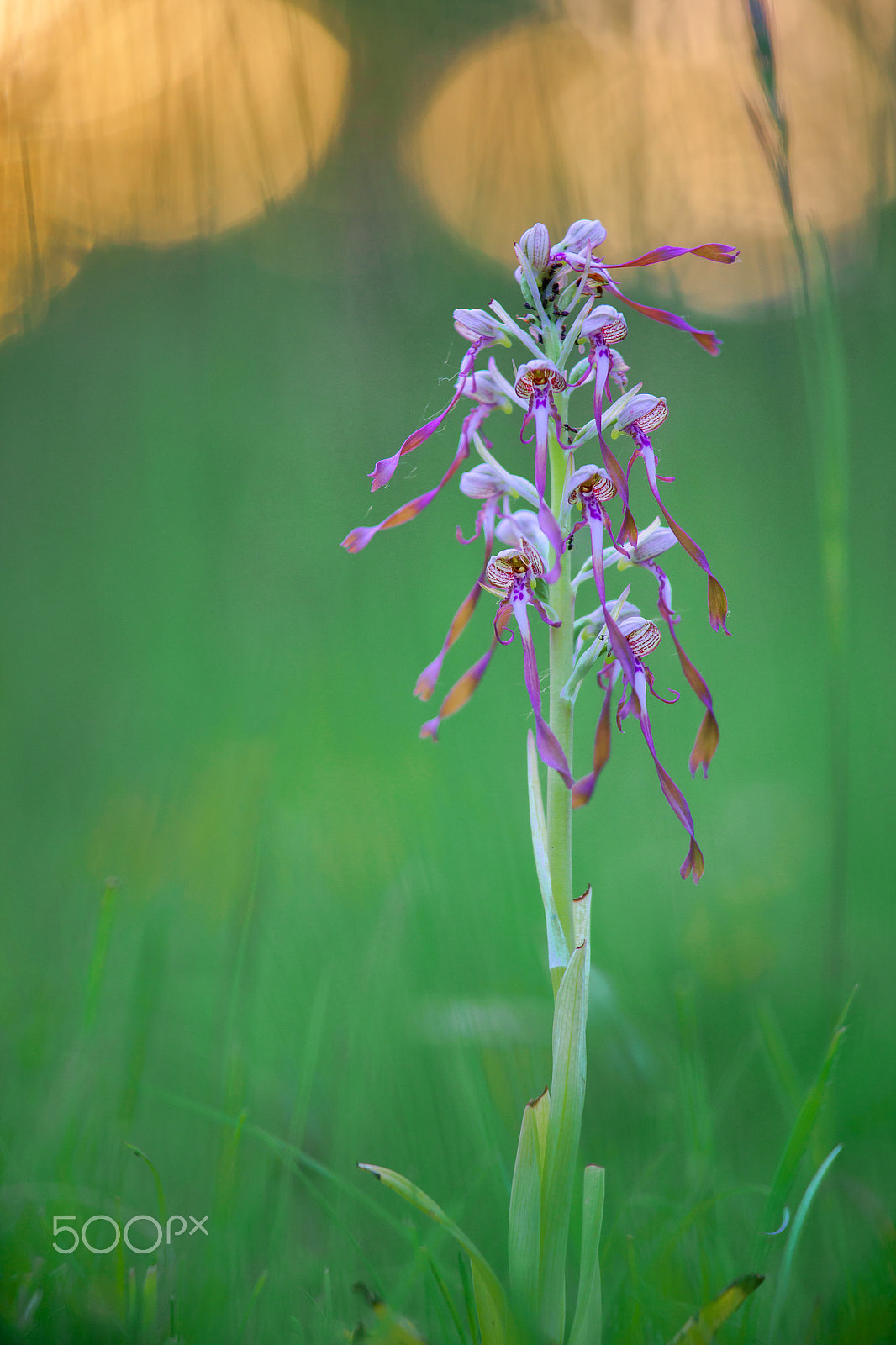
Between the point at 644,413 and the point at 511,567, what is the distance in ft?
0.73

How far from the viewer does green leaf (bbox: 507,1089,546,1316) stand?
0.65 m

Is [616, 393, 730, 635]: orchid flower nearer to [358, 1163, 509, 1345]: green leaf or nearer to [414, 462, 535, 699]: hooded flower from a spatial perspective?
[414, 462, 535, 699]: hooded flower

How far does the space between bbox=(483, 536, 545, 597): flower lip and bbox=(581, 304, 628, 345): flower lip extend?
219 mm

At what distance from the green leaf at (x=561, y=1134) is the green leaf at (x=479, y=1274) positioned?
0.04 m

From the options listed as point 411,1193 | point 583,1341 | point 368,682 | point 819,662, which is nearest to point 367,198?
point 368,682

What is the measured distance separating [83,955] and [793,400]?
7.31 ft

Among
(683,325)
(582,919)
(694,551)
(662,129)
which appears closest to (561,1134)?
(582,919)

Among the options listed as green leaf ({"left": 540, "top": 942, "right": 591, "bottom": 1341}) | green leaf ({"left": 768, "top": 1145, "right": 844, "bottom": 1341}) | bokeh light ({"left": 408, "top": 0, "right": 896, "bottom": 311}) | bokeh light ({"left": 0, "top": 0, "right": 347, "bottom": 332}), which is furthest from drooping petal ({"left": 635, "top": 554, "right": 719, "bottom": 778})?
bokeh light ({"left": 0, "top": 0, "right": 347, "bottom": 332})

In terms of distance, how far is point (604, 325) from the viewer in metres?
0.73

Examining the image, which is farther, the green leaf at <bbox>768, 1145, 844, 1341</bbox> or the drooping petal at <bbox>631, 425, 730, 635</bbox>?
the drooping petal at <bbox>631, 425, 730, 635</bbox>

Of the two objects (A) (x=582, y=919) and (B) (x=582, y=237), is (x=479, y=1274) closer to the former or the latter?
(A) (x=582, y=919)

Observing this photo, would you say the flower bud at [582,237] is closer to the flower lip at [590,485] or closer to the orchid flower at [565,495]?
the orchid flower at [565,495]

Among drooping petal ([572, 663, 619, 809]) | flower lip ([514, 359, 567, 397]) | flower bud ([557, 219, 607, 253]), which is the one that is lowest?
drooping petal ([572, 663, 619, 809])

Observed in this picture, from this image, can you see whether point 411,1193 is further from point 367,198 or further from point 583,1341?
point 367,198
